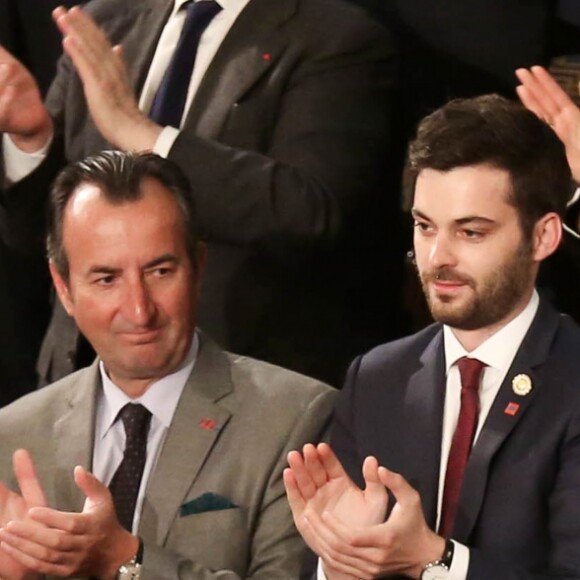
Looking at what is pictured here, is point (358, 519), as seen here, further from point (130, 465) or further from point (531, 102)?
point (531, 102)

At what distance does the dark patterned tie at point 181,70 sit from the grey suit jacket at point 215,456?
484 millimetres

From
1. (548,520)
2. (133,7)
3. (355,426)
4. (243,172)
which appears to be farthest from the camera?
(133,7)

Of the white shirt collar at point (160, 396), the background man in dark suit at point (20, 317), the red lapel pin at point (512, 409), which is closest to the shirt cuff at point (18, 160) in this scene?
the background man in dark suit at point (20, 317)

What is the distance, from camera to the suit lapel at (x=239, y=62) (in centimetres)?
246

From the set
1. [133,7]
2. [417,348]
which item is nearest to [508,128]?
[417,348]

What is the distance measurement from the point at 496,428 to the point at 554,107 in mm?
528

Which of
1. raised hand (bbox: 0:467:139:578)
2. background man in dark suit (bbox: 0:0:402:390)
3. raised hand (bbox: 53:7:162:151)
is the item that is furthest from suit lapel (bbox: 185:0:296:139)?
raised hand (bbox: 0:467:139:578)

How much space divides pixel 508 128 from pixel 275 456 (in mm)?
533

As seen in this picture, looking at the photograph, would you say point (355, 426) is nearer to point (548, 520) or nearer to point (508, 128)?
point (548, 520)

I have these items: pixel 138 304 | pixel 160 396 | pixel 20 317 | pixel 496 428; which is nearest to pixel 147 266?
pixel 138 304

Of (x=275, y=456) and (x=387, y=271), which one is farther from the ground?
(x=387, y=271)

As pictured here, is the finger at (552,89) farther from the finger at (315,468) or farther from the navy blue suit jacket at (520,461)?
the finger at (315,468)

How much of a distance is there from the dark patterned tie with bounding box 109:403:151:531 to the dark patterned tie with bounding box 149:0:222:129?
55cm

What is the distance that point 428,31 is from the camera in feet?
8.70
